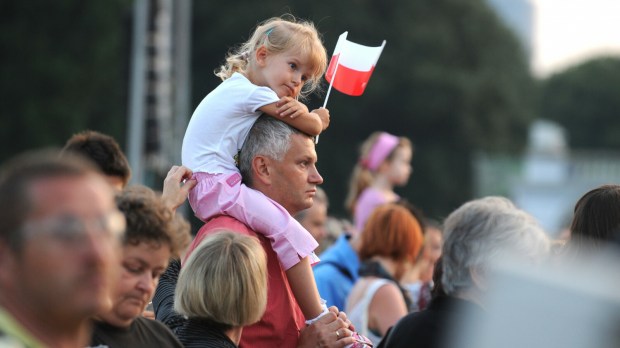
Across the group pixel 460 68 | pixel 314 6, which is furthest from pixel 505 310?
pixel 460 68

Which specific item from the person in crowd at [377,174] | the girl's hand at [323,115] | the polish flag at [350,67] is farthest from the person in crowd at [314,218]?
the girl's hand at [323,115]

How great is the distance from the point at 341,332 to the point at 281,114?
29.5 inches

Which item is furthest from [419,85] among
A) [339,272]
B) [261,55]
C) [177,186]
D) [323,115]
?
[177,186]

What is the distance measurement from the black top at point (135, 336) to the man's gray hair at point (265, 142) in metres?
0.91

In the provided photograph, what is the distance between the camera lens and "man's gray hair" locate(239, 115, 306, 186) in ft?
13.3

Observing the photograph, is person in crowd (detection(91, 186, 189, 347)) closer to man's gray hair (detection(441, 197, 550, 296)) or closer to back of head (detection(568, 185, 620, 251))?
man's gray hair (detection(441, 197, 550, 296))

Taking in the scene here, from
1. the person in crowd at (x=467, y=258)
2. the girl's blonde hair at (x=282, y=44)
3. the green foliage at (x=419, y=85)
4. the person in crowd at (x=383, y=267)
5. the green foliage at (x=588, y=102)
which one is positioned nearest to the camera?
the person in crowd at (x=467, y=258)

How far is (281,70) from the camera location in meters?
4.30

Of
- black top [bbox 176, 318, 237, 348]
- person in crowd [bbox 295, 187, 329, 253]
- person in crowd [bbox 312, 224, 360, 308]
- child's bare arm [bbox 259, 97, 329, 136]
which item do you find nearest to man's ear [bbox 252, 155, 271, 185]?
child's bare arm [bbox 259, 97, 329, 136]

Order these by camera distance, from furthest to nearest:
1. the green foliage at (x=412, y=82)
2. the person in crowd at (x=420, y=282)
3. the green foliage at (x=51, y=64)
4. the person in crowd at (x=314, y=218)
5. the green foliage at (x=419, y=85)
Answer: the green foliage at (x=419, y=85) → the green foliage at (x=412, y=82) → the green foliage at (x=51, y=64) → the person in crowd at (x=314, y=218) → the person in crowd at (x=420, y=282)

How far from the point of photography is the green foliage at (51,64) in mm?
33219

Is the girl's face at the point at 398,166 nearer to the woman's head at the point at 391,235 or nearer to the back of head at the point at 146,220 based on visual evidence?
the woman's head at the point at 391,235

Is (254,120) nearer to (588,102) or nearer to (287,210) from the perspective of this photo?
(287,210)

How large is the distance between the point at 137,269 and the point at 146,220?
13 centimetres
